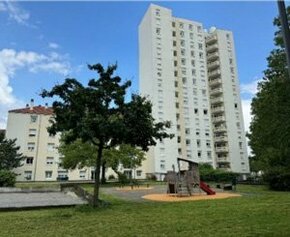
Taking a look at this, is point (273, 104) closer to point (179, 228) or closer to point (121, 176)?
point (179, 228)

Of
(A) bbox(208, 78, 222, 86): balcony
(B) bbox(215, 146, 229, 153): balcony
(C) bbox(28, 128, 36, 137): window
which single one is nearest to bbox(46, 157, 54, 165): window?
(C) bbox(28, 128, 36, 137): window

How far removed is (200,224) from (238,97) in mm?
66059

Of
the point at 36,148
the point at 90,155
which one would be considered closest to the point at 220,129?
the point at 36,148

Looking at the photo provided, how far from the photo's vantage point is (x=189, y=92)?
222 ft

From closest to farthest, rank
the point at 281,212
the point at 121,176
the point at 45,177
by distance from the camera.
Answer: the point at 281,212
the point at 121,176
the point at 45,177

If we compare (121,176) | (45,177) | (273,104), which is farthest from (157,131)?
(45,177)

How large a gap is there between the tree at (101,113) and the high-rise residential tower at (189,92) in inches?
1750

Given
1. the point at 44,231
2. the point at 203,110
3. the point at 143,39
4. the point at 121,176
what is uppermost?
the point at 143,39

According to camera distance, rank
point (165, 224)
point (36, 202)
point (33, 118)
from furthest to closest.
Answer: point (33, 118) < point (36, 202) < point (165, 224)

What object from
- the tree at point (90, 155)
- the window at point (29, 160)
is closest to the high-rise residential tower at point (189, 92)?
the tree at point (90, 155)

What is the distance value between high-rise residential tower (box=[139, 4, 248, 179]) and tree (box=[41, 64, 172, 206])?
44.5m

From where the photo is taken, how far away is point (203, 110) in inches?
2675

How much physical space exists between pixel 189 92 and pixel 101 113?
177 ft

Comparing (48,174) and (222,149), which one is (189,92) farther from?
(48,174)
